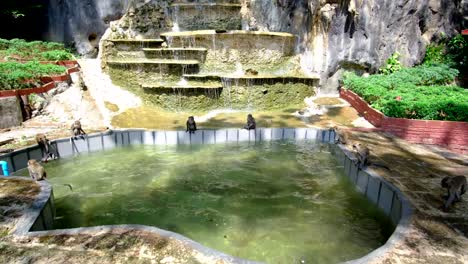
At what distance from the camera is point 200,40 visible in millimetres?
18438

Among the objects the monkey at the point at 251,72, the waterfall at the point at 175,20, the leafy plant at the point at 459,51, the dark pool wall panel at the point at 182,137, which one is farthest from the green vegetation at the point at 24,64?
the leafy plant at the point at 459,51

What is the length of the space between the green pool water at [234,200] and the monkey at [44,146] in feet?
0.94

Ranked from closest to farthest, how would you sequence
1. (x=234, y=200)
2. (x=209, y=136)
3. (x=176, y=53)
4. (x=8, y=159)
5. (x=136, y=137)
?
1. (x=234, y=200)
2. (x=8, y=159)
3. (x=136, y=137)
4. (x=209, y=136)
5. (x=176, y=53)

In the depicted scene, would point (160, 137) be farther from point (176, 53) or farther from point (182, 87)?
point (176, 53)

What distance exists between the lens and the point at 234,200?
7.65 metres

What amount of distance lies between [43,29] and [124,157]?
19.7 m

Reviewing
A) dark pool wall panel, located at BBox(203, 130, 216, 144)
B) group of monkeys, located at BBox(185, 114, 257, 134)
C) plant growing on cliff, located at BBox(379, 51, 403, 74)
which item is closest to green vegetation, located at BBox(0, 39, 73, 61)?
group of monkeys, located at BBox(185, 114, 257, 134)

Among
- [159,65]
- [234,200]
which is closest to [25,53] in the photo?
[159,65]

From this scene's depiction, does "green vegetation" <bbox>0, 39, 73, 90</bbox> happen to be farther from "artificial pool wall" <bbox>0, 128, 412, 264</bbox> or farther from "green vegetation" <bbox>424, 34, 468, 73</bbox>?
"green vegetation" <bbox>424, 34, 468, 73</bbox>

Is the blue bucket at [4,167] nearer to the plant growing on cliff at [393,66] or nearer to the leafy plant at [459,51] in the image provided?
the plant growing on cliff at [393,66]

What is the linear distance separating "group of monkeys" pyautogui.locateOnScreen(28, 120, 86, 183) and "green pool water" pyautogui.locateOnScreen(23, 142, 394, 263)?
14.2 inches

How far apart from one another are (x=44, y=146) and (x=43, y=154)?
0.31m

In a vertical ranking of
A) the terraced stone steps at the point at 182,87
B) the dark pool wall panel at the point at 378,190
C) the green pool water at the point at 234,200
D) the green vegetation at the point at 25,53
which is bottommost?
the green pool water at the point at 234,200

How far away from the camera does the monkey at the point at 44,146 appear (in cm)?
970
